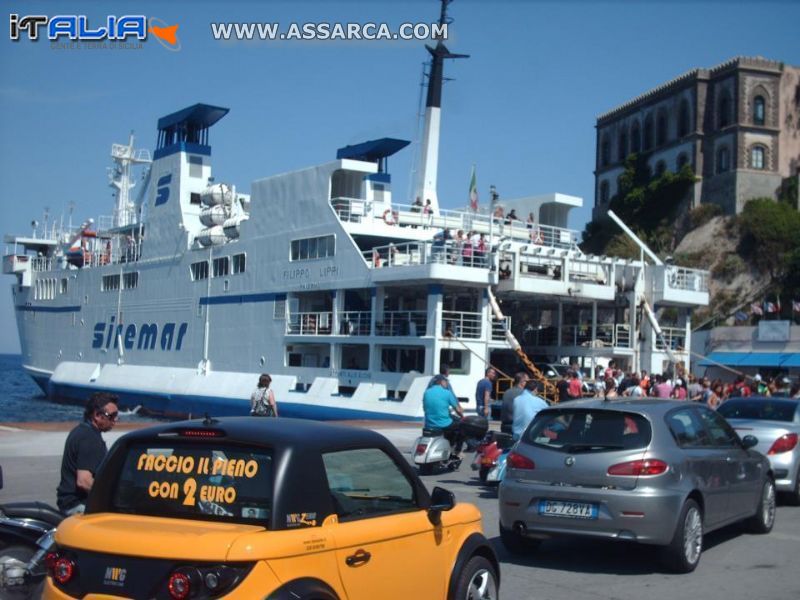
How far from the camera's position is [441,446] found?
45.1 feet

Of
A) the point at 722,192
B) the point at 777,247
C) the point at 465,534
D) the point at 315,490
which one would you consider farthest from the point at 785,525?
the point at 722,192

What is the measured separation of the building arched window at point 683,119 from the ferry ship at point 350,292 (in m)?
27.1

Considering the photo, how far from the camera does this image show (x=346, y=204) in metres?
28.8

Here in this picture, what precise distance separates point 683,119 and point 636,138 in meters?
6.07

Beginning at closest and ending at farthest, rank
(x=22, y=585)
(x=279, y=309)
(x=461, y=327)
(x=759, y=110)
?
(x=22, y=585)
(x=461, y=327)
(x=279, y=309)
(x=759, y=110)

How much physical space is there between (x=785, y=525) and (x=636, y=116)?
60.3 meters

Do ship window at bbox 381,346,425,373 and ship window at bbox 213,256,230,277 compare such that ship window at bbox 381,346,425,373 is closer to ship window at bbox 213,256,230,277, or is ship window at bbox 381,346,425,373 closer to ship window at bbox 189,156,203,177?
ship window at bbox 213,256,230,277

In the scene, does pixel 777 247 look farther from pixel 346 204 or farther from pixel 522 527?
pixel 522 527

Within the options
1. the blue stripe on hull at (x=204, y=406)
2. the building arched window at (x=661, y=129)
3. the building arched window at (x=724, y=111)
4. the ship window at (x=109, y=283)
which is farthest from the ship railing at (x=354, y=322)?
the building arched window at (x=661, y=129)

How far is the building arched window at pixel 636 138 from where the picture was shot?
218 feet

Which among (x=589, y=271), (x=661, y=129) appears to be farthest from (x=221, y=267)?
(x=661, y=129)

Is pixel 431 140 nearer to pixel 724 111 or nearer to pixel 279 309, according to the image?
pixel 279 309

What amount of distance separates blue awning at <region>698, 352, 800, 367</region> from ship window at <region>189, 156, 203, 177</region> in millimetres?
22582

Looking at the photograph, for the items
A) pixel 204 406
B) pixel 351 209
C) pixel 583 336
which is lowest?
pixel 204 406
